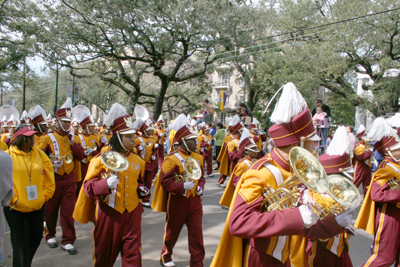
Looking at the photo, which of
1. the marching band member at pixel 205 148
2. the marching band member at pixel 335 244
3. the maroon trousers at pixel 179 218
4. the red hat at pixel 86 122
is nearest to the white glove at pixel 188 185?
the maroon trousers at pixel 179 218

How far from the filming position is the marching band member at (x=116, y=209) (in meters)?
3.65

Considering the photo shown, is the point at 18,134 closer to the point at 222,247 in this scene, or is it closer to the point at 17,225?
the point at 17,225

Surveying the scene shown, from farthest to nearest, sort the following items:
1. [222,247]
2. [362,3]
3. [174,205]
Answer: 1. [362,3]
2. [174,205]
3. [222,247]

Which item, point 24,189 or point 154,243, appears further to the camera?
point 154,243

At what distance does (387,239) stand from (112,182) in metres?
3.38

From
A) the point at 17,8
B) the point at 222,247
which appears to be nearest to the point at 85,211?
the point at 222,247

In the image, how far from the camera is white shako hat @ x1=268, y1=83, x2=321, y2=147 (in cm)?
229

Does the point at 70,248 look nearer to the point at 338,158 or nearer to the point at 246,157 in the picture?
the point at 246,157

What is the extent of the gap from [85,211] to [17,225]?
0.86 metres

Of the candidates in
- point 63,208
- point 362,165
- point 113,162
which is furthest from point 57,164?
point 362,165

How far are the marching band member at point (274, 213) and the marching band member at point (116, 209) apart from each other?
1.53 m

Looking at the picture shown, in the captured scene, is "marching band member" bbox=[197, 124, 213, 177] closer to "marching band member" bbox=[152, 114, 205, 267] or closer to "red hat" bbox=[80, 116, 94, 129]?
"red hat" bbox=[80, 116, 94, 129]

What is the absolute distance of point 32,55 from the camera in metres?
17.2

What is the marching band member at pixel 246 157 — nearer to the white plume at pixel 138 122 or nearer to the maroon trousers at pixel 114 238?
the maroon trousers at pixel 114 238
